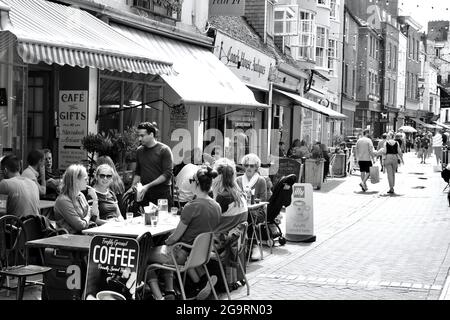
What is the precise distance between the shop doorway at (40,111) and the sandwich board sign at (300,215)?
4364mm

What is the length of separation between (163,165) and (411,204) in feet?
33.9

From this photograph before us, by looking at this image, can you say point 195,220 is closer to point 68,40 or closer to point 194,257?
point 194,257

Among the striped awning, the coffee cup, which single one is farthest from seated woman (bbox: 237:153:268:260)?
the coffee cup

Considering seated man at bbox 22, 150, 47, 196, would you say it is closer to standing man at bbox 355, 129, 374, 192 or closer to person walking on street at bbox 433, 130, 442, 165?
standing man at bbox 355, 129, 374, 192

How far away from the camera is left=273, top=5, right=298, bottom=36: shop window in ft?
96.9

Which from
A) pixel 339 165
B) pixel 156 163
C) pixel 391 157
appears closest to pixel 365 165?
pixel 391 157

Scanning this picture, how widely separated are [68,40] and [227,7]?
33.2ft

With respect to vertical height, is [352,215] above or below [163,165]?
below

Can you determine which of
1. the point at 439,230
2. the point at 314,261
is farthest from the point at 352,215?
the point at 314,261

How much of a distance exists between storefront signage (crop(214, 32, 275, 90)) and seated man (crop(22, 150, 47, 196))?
31.2ft

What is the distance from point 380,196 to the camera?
20.5m

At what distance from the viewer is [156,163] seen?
10.0 metres

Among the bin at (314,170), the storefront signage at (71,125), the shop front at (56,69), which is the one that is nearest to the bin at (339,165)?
the bin at (314,170)

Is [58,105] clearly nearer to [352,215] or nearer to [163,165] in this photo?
[163,165]
